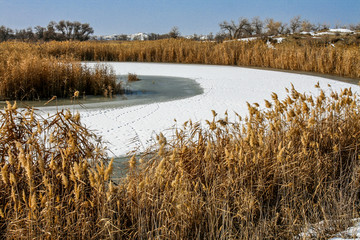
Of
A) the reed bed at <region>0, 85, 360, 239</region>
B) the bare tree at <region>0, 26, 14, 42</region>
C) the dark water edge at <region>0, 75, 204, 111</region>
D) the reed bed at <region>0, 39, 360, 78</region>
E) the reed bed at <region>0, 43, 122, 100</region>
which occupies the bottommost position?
the reed bed at <region>0, 85, 360, 239</region>

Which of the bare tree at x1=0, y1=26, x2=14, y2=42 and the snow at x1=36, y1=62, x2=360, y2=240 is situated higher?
the bare tree at x1=0, y1=26, x2=14, y2=42

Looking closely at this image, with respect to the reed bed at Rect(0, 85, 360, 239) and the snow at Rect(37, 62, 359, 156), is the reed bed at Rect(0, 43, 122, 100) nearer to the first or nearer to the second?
the snow at Rect(37, 62, 359, 156)

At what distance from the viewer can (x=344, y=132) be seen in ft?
11.7

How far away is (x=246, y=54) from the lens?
1473cm

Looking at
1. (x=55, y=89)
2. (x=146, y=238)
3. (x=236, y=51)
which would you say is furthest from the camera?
(x=236, y=51)

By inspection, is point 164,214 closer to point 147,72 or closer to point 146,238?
point 146,238

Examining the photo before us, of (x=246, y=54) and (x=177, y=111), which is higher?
(x=246, y=54)

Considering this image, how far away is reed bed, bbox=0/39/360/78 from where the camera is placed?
11.4m

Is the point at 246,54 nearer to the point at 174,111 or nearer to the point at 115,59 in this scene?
the point at 115,59

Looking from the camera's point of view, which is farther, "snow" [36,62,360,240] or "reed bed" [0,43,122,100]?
"reed bed" [0,43,122,100]

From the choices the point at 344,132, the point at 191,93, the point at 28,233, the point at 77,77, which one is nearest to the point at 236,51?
the point at 191,93

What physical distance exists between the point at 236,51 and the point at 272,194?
13.2 m

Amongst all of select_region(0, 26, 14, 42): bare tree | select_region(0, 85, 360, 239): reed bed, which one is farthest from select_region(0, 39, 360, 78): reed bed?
select_region(0, 26, 14, 42): bare tree

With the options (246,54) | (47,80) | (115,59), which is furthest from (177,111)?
(115,59)
